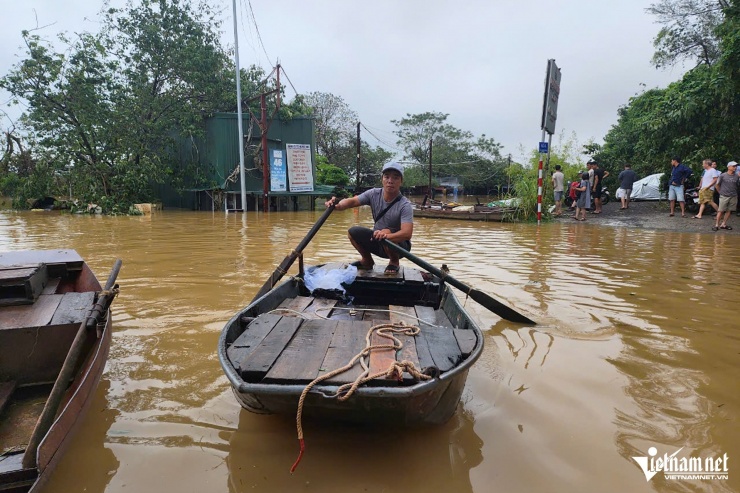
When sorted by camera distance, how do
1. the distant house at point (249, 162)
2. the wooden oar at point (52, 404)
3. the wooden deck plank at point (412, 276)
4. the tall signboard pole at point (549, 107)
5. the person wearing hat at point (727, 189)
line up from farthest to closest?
the distant house at point (249, 162), the tall signboard pole at point (549, 107), the person wearing hat at point (727, 189), the wooden deck plank at point (412, 276), the wooden oar at point (52, 404)

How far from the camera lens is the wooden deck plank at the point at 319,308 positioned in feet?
11.0

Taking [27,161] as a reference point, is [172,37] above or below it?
above

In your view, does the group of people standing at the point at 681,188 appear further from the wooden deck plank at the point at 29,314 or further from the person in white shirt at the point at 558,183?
the wooden deck plank at the point at 29,314


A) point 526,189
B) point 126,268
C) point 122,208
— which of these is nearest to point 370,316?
point 126,268

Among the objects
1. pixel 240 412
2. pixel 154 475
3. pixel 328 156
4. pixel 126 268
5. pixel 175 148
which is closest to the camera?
pixel 154 475

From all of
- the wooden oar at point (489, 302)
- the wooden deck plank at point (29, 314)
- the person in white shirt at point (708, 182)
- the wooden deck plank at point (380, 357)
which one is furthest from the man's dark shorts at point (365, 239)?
the person in white shirt at point (708, 182)

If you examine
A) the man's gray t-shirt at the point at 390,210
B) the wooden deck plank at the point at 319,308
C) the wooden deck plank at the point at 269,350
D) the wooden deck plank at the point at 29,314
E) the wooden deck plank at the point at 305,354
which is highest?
the man's gray t-shirt at the point at 390,210

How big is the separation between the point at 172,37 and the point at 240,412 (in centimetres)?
2078

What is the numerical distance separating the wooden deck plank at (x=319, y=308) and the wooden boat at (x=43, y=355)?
131cm

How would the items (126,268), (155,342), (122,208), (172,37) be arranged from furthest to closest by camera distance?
(172,37)
(122,208)
(126,268)
(155,342)

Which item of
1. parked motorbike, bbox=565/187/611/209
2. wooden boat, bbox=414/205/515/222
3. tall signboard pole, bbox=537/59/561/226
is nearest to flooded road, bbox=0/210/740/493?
tall signboard pole, bbox=537/59/561/226

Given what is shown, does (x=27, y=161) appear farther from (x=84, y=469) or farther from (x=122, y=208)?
(x=84, y=469)

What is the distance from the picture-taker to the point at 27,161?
19781 mm

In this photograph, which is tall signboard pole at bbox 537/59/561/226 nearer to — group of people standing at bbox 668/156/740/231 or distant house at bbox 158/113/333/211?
group of people standing at bbox 668/156/740/231
